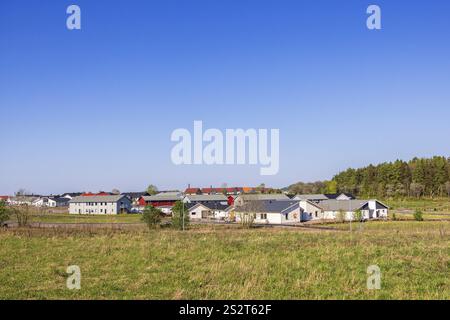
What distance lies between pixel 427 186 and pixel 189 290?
121511 mm

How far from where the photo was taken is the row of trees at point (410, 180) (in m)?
Answer: 115

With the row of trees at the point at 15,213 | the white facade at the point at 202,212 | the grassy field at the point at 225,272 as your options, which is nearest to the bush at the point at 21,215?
the row of trees at the point at 15,213

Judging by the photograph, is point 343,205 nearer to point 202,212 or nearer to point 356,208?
point 356,208

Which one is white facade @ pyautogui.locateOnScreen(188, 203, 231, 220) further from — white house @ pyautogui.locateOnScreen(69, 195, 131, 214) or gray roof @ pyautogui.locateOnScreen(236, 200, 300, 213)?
white house @ pyautogui.locateOnScreen(69, 195, 131, 214)

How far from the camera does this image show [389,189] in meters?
117

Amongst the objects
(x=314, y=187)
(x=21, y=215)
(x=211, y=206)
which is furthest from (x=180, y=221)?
(x=314, y=187)

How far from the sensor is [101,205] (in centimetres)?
10144

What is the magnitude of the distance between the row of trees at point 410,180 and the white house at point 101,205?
69886mm

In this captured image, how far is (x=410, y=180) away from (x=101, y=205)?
3466 inches

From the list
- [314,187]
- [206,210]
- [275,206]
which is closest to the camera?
[275,206]

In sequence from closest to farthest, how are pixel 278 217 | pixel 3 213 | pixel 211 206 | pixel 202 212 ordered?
1. pixel 3 213
2. pixel 278 217
3. pixel 202 212
4. pixel 211 206

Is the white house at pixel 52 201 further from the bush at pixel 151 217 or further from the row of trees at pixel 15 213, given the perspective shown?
the bush at pixel 151 217

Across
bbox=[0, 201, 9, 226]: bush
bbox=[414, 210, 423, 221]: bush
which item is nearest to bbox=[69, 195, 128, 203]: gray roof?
bbox=[0, 201, 9, 226]: bush

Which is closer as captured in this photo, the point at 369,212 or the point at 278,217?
the point at 278,217
